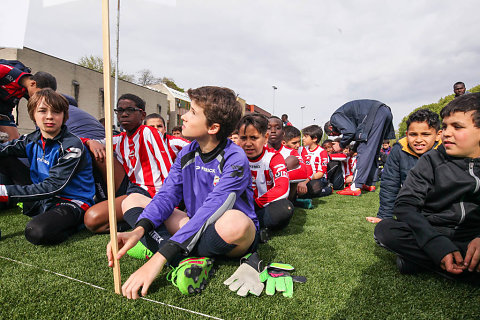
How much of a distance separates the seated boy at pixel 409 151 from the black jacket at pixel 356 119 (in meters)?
2.68

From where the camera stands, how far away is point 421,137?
2984 millimetres

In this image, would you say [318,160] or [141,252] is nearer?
[141,252]

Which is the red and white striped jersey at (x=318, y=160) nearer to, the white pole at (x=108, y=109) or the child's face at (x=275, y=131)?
the child's face at (x=275, y=131)

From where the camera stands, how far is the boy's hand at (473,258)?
152 centimetres

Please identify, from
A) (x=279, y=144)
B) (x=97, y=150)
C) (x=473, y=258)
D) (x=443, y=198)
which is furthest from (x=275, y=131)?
(x=473, y=258)

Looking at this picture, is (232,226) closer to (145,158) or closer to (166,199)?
(166,199)

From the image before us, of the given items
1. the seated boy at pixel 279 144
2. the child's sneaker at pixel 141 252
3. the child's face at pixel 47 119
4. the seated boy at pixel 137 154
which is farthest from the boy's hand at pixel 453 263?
the child's face at pixel 47 119

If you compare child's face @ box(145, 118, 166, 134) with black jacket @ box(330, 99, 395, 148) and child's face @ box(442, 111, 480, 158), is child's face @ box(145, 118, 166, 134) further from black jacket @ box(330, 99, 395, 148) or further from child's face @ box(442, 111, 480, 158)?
child's face @ box(442, 111, 480, 158)

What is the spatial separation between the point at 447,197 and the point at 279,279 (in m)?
1.24

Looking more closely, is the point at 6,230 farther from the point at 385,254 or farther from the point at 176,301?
the point at 385,254

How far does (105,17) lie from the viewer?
4.61 feet

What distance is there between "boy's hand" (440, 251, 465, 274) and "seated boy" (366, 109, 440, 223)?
1.61 metres

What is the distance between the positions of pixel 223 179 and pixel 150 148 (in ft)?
5.03

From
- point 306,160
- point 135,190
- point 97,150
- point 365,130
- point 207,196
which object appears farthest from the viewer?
point 306,160
